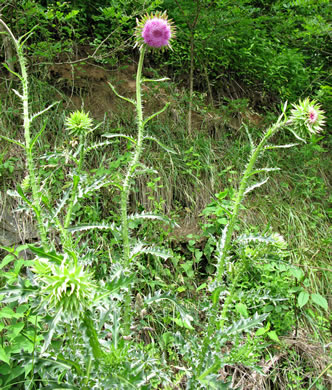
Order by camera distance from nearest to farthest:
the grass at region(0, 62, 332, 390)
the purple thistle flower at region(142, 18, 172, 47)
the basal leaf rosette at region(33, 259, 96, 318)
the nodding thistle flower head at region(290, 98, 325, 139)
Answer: the basal leaf rosette at region(33, 259, 96, 318)
the nodding thistle flower head at region(290, 98, 325, 139)
the purple thistle flower at region(142, 18, 172, 47)
the grass at region(0, 62, 332, 390)

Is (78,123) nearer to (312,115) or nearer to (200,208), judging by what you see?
(312,115)

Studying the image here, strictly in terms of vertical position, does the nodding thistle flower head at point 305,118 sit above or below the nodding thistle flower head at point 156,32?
below

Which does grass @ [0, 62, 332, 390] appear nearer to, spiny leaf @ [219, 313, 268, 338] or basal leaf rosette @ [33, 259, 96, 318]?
spiny leaf @ [219, 313, 268, 338]

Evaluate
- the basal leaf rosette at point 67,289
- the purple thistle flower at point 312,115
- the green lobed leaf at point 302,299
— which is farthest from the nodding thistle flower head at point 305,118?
the green lobed leaf at point 302,299

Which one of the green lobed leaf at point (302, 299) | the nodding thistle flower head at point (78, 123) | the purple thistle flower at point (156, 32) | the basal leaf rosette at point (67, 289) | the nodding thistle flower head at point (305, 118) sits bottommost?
the green lobed leaf at point (302, 299)

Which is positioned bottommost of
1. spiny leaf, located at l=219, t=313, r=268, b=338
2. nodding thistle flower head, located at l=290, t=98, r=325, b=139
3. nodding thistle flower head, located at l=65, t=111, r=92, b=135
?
spiny leaf, located at l=219, t=313, r=268, b=338

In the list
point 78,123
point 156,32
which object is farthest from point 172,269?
point 156,32

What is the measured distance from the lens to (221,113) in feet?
12.8

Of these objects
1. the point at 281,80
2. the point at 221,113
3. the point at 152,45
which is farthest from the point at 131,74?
the point at 152,45

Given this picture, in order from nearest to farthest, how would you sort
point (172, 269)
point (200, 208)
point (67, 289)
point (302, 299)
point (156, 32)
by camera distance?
point (67, 289) < point (156, 32) < point (302, 299) < point (172, 269) < point (200, 208)

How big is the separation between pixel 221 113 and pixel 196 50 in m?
0.77

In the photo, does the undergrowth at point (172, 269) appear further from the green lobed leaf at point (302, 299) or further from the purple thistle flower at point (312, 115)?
the purple thistle flower at point (312, 115)

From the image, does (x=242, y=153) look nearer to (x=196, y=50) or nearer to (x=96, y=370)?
(x=196, y=50)

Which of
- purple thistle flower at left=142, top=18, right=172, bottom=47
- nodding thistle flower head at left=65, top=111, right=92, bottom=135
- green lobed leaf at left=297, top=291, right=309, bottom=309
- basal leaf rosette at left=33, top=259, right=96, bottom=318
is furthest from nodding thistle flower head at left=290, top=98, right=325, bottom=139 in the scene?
green lobed leaf at left=297, top=291, right=309, bottom=309
